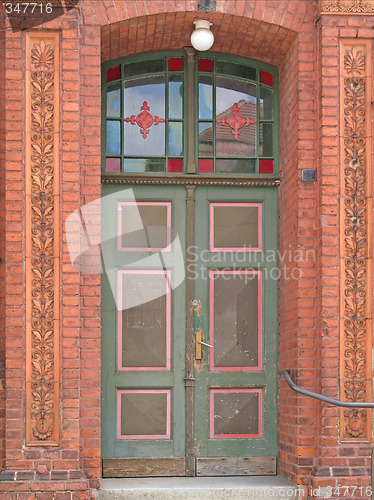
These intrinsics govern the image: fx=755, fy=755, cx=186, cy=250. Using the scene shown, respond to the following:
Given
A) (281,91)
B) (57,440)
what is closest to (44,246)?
(57,440)

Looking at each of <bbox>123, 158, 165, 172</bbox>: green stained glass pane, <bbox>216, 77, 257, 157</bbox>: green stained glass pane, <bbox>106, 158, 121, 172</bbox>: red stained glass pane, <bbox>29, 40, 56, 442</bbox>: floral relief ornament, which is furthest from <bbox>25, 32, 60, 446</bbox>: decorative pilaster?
<bbox>216, 77, 257, 157</bbox>: green stained glass pane

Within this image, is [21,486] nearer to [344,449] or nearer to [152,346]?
[152,346]

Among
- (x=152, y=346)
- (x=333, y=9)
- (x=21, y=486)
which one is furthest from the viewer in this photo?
(x=152, y=346)

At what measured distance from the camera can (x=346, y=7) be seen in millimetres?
6082

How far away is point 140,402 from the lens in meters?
6.40

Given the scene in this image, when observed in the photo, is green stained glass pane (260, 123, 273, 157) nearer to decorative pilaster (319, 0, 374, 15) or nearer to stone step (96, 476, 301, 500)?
decorative pilaster (319, 0, 374, 15)

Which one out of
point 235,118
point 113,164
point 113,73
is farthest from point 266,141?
point 113,73

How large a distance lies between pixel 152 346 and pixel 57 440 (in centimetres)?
117

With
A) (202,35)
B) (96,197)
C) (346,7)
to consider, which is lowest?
(96,197)

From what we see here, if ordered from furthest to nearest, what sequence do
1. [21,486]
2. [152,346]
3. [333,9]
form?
[152,346]
[333,9]
[21,486]

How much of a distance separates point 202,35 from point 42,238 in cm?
213

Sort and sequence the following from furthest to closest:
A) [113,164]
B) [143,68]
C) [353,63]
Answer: [143,68] → [113,164] → [353,63]

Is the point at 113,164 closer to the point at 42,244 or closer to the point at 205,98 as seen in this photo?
the point at 205,98

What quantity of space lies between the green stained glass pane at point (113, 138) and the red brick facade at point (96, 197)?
22.4 inches
